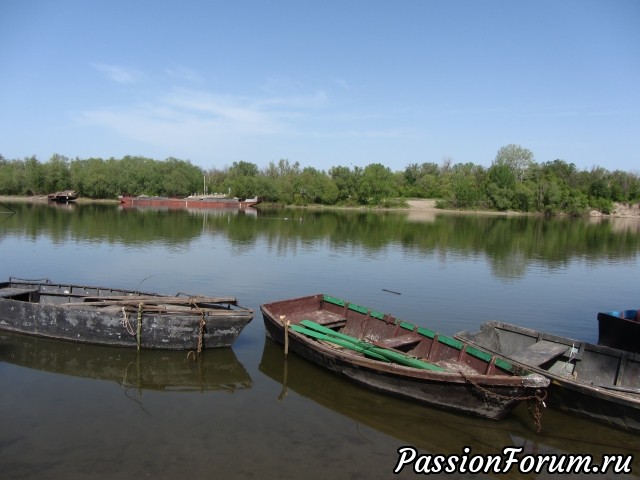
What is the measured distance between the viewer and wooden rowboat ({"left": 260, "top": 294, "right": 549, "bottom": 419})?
32.6 ft

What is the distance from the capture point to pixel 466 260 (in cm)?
3328

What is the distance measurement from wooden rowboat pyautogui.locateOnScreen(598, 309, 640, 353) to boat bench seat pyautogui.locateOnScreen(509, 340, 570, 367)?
2465 millimetres

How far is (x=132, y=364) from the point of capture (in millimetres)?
12875

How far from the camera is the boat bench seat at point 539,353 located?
460 inches

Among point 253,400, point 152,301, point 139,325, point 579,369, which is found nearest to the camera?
point 253,400

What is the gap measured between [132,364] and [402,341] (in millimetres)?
7054

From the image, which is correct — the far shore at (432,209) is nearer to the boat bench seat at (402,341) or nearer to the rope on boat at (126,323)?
the boat bench seat at (402,341)

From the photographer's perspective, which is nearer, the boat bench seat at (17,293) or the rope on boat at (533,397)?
the rope on boat at (533,397)

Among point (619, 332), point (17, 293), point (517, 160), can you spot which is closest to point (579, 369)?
point (619, 332)

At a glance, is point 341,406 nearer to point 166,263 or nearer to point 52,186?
point 166,263

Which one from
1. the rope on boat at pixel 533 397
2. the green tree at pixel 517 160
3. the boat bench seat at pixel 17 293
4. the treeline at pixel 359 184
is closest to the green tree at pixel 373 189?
the treeline at pixel 359 184

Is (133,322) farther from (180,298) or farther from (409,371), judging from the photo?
(409,371)

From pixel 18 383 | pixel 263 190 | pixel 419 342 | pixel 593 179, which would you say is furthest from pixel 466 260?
pixel 593 179

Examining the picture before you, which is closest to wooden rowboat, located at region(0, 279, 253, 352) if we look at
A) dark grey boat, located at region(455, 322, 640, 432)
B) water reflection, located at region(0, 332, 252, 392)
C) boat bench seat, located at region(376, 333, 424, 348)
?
water reflection, located at region(0, 332, 252, 392)
